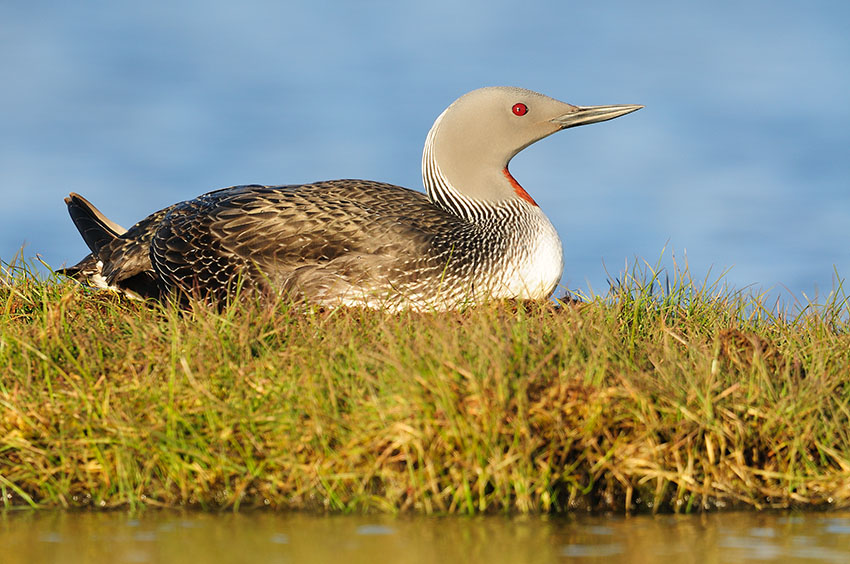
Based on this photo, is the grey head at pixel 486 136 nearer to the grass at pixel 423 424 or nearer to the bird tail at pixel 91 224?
the grass at pixel 423 424

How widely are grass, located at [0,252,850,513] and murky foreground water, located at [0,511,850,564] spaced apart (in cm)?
18

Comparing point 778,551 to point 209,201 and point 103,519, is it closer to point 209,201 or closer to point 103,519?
point 103,519

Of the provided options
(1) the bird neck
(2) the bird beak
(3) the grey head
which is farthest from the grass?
(2) the bird beak

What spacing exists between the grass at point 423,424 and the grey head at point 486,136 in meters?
2.05

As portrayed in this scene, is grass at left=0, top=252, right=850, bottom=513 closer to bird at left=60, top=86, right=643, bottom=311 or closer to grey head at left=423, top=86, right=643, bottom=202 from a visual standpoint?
A: bird at left=60, top=86, right=643, bottom=311

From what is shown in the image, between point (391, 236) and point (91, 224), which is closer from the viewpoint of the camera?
point (391, 236)

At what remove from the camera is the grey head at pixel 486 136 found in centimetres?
682

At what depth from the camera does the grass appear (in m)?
3.99

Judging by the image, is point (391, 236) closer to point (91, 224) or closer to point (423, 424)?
point (423, 424)

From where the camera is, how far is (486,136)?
6.84 m

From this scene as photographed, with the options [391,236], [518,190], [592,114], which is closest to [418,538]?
[391,236]

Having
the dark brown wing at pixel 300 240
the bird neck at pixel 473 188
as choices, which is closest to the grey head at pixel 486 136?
the bird neck at pixel 473 188

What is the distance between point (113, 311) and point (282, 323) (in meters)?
1.48

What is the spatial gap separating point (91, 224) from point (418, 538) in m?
5.32
